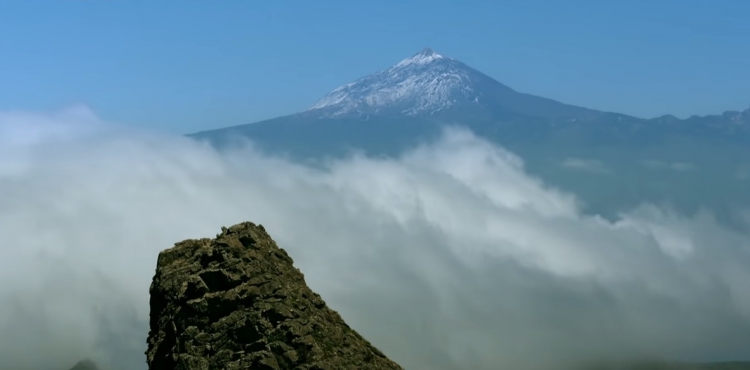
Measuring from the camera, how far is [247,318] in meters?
28.0

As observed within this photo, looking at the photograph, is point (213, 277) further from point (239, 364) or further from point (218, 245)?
point (239, 364)

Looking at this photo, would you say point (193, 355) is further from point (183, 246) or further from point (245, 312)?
point (183, 246)

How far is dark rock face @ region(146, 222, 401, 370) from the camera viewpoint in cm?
2758

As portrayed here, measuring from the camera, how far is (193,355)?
28.1m

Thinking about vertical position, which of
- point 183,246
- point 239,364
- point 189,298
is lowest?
point 239,364

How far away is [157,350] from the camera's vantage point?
3031 cm

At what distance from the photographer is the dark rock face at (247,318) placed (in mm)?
27578

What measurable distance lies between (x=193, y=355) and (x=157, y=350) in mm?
2619

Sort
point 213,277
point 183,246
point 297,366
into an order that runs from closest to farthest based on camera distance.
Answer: point 297,366 < point 213,277 < point 183,246

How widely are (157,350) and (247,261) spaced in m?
3.95

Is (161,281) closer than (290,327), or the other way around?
(290,327)

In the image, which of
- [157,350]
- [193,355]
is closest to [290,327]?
[193,355]

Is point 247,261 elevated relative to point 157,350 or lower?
elevated


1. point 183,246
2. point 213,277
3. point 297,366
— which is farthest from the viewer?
point 183,246
